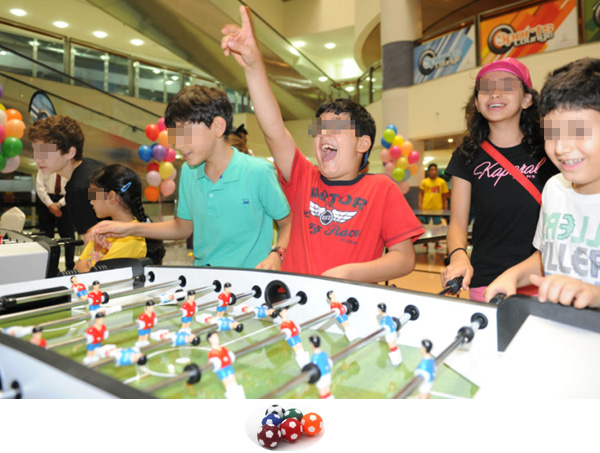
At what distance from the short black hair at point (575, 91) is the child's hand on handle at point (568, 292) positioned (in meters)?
0.46

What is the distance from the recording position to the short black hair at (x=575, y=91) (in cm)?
110

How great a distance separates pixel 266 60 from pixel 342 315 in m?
8.81

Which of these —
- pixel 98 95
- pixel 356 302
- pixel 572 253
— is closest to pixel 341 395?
pixel 356 302

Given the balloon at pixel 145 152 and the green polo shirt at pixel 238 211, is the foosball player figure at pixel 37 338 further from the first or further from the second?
the balloon at pixel 145 152

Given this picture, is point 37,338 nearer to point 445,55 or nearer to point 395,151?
point 395,151

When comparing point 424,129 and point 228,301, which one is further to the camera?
point 424,129

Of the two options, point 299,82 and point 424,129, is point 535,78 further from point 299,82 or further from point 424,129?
point 299,82

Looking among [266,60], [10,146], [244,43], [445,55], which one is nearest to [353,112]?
[244,43]

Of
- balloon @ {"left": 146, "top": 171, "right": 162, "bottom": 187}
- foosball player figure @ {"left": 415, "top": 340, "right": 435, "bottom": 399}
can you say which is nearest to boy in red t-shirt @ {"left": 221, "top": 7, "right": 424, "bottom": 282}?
foosball player figure @ {"left": 415, "top": 340, "right": 435, "bottom": 399}

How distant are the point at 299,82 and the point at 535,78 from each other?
5.29 meters

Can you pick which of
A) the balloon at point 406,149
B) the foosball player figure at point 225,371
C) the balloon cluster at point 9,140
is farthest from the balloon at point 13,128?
the balloon at point 406,149

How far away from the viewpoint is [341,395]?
85 centimetres

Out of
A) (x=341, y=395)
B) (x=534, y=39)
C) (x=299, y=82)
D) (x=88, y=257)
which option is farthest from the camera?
(x=299, y=82)

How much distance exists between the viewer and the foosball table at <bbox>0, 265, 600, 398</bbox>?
0.69 m
